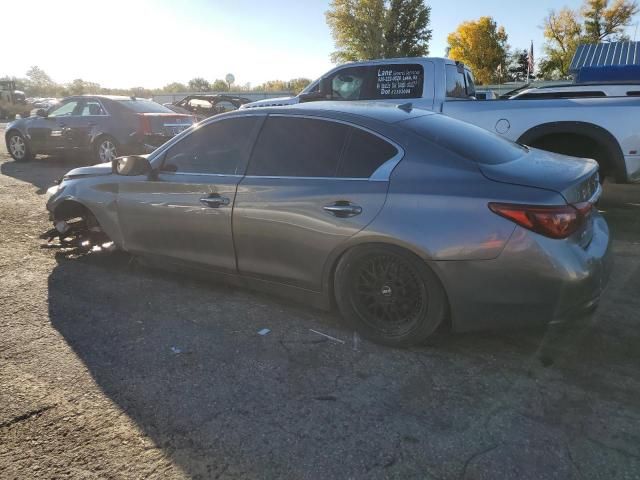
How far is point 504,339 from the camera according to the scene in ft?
11.3

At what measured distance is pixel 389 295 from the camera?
3.27 metres

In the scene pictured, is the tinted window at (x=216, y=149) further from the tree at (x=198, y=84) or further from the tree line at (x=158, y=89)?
the tree at (x=198, y=84)

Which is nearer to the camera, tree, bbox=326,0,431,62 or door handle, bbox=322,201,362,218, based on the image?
door handle, bbox=322,201,362,218

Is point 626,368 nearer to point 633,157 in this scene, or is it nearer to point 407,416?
point 407,416

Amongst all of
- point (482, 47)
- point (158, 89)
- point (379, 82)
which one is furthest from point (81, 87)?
point (379, 82)

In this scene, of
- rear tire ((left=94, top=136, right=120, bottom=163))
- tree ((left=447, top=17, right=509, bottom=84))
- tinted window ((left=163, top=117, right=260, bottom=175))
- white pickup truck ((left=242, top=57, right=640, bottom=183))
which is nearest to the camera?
tinted window ((left=163, top=117, right=260, bottom=175))

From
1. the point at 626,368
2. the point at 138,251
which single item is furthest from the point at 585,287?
the point at 138,251

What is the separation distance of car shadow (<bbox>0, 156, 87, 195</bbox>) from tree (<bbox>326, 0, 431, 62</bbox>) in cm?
2860

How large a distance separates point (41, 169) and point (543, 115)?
10010 mm

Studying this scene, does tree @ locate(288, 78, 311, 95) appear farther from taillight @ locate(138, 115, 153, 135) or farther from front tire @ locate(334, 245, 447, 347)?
front tire @ locate(334, 245, 447, 347)

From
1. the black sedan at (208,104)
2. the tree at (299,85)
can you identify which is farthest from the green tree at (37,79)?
the black sedan at (208,104)

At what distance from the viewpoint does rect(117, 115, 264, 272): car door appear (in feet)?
12.9

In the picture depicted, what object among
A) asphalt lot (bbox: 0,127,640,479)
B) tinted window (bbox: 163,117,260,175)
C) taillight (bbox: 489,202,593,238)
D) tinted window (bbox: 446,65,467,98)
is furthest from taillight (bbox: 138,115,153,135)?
taillight (bbox: 489,202,593,238)

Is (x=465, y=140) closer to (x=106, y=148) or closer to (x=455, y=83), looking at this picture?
(x=455, y=83)
